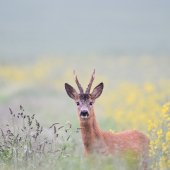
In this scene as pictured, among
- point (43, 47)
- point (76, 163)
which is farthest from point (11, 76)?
point (43, 47)

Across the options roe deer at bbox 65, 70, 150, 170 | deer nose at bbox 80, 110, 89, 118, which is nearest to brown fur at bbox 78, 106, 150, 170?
roe deer at bbox 65, 70, 150, 170

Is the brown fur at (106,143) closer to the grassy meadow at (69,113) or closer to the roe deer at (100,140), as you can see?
the roe deer at (100,140)

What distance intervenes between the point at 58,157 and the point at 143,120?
424 centimetres

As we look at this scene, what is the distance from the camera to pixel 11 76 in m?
22.7

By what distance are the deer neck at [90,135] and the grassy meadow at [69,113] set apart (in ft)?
0.86

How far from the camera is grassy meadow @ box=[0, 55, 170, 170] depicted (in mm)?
5383

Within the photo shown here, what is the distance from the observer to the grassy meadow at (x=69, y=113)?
5.38m

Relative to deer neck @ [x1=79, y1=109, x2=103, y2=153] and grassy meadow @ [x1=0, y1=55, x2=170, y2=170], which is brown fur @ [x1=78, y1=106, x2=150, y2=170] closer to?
deer neck @ [x1=79, y1=109, x2=103, y2=153]

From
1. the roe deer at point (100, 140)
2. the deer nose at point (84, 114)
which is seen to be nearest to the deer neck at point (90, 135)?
the roe deer at point (100, 140)

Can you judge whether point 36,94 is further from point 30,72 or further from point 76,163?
point 76,163

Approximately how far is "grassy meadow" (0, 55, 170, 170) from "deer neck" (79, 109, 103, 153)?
261 millimetres

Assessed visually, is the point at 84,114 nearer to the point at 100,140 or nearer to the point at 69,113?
the point at 100,140

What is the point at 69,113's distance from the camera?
13.3 m

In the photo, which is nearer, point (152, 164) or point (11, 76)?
point (152, 164)
